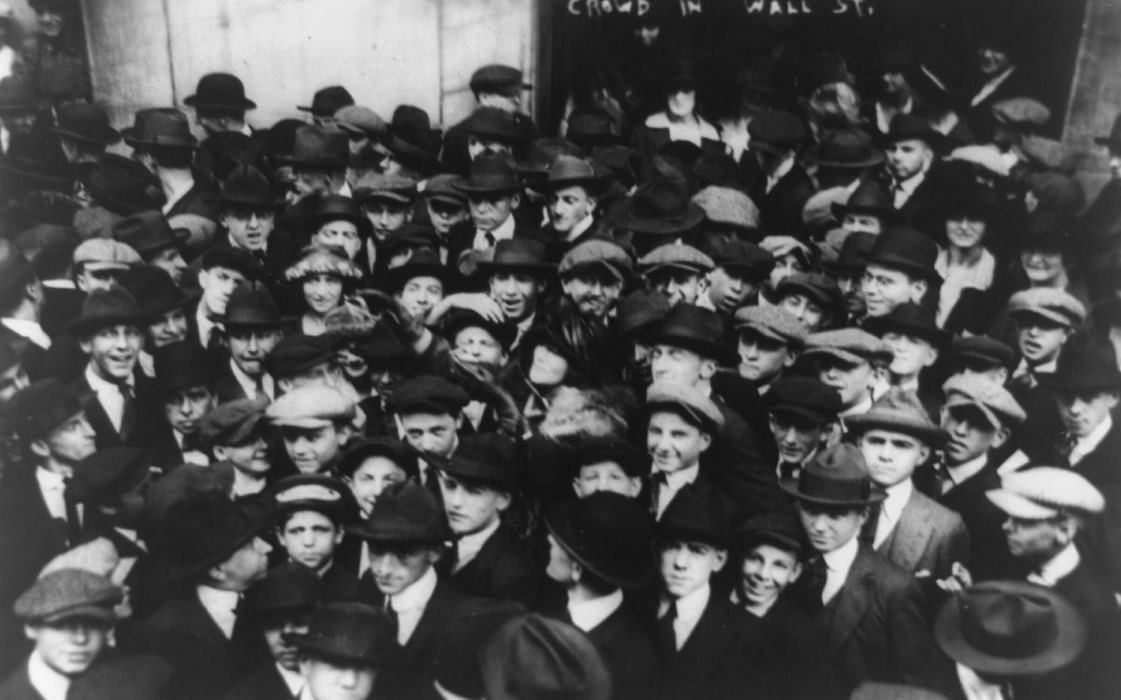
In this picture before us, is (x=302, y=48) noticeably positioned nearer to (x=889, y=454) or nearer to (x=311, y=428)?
(x=311, y=428)

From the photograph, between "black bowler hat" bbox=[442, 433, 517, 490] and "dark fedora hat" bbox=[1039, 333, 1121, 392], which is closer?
"black bowler hat" bbox=[442, 433, 517, 490]

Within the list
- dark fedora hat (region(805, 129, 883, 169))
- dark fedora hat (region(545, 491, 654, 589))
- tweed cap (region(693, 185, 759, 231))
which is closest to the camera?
dark fedora hat (region(545, 491, 654, 589))

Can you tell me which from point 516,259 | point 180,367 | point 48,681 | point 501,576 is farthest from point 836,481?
point 48,681

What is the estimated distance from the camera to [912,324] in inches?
167

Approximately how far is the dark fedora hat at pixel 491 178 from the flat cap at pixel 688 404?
1.61 m

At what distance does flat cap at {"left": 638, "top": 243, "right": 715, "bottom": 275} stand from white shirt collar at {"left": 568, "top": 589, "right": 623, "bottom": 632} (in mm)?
1615

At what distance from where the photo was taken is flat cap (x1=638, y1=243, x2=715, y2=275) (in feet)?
14.7

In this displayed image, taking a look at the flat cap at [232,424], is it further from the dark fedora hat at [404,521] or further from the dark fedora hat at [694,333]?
the dark fedora hat at [694,333]

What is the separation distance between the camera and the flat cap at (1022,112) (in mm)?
5324

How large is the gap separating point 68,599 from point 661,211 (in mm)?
3071

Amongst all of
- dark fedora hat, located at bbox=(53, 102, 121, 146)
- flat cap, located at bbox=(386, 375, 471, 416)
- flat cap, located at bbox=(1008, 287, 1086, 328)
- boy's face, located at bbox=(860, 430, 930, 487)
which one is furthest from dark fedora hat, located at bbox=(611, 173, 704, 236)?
dark fedora hat, located at bbox=(53, 102, 121, 146)

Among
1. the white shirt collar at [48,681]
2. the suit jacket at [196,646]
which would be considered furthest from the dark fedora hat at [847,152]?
the white shirt collar at [48,681]

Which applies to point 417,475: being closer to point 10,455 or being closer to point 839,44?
point 10,455

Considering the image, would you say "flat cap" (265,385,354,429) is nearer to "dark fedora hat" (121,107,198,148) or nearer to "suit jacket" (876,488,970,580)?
"dark fedora hat" (121,107,198,148)
